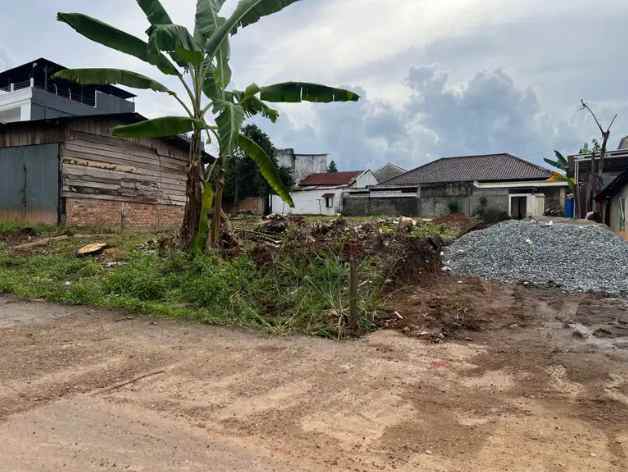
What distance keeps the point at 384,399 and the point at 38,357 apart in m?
3.17

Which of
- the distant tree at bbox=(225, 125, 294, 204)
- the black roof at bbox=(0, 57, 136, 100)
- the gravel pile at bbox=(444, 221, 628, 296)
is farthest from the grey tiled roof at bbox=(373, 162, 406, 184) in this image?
the gravel pile at bbox=(444, 221, 628, 296)

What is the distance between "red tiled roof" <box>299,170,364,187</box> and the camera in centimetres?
4219

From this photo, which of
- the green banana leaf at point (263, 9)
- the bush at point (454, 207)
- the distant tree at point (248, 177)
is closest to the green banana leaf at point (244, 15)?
the green banana leaf at point (263, 9)

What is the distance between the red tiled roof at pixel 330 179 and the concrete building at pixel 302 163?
4.55 ft

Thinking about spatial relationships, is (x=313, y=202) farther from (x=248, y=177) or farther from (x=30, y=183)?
(x=30, y=183)

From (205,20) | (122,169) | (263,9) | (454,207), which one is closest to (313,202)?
(454,207)

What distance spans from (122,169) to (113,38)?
8.10 m

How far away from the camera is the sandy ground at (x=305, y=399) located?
270 centimetres

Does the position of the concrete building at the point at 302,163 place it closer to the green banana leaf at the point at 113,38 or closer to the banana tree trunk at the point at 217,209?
the banana tree trunk at the point at 217,209

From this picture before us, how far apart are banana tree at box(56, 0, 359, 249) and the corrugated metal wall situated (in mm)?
6224

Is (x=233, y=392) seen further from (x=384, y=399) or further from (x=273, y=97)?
(x=273, y=97)

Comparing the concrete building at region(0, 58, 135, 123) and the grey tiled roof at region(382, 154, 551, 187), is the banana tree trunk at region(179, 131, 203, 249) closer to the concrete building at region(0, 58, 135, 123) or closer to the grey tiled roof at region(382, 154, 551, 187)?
the concrete building at region(0, 58, 135, 123)

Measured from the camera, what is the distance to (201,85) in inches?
328

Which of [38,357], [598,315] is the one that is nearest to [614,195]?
[598,315]
